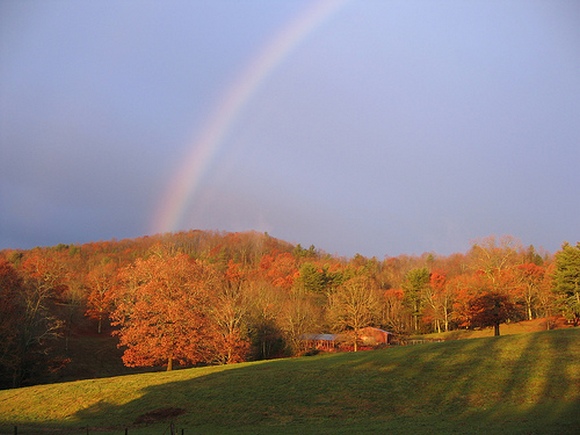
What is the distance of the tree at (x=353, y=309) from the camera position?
75.4 m

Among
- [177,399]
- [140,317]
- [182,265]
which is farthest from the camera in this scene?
[182,265]

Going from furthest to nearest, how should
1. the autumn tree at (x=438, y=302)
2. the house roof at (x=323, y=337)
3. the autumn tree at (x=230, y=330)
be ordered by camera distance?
the autumn tree at (x=438, y=302), the house roof at (x=323, y=337), the autumn tree at (x=230, y=330)

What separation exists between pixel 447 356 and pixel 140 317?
103 feet

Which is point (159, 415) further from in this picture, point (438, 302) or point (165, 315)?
point (438, 302)

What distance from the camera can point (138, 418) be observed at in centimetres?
2836

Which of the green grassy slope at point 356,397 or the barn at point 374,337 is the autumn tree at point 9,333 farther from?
the barn at point 374,337

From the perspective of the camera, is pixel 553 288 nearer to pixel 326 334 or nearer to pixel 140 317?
pixel 326 334

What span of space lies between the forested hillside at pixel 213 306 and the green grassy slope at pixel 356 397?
11.7 metres

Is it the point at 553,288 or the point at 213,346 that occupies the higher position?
the point at 553,288

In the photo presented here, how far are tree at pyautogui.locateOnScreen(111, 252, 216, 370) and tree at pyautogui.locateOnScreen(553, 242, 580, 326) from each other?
6159 centimetres

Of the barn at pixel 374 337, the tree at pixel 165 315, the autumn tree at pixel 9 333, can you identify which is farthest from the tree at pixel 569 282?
the autumn tree at pixel 9 333

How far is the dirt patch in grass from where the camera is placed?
27680 millimetres

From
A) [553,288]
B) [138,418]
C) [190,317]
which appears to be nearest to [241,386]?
[138,418]

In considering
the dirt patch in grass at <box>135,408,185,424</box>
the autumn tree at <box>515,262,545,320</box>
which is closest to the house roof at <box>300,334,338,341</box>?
the autumn tree at <box>515,262,545,320</box>
